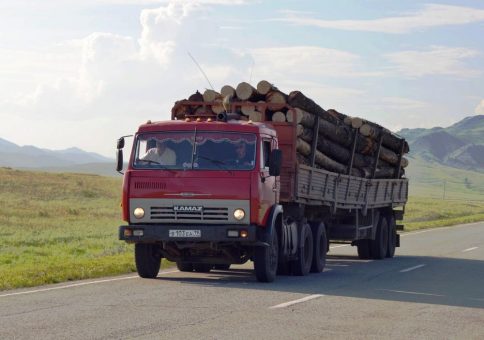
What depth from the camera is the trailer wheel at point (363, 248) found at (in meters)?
25.0

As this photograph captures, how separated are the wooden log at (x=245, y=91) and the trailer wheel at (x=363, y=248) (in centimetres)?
732

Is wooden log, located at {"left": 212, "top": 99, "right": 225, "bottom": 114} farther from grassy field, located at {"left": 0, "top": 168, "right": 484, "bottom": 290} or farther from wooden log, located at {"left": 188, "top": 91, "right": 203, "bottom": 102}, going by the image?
grassy field, located at {"left": 0, "top": 168, "right": 484, "bottom": 290}

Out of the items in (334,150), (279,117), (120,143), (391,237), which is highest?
(279,117)

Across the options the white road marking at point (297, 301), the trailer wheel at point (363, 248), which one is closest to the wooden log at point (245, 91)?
the white road marking at point (297, 301)

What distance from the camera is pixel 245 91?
61.9ft

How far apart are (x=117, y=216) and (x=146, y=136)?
4023 cm

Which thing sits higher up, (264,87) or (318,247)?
(264,87)

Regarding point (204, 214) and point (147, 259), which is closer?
point (204, 214)

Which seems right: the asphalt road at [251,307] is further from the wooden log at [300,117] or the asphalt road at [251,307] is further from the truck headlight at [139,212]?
the wooden log at [300,117]

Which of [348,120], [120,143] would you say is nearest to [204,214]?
[120,143]

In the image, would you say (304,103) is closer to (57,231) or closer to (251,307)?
(251,307)

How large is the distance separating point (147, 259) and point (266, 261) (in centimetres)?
198

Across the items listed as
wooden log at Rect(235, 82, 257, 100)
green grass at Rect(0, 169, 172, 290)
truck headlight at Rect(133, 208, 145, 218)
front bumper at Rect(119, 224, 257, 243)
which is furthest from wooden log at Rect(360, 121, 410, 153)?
truck headlight at Rect(133, 208, 145, 218)

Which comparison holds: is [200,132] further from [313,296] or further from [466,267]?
[466,267]
